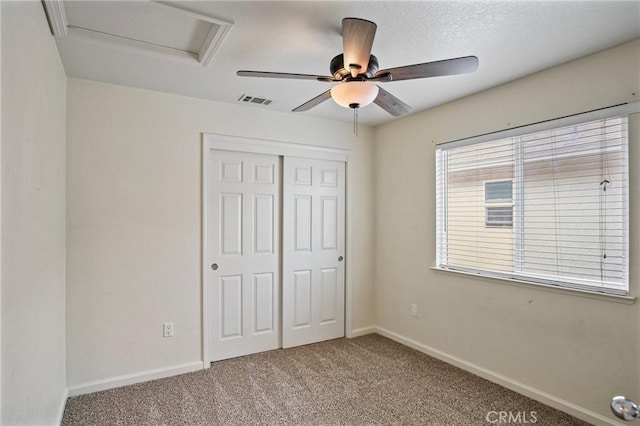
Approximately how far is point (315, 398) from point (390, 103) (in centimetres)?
216

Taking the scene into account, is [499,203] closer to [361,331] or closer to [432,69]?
[432,69]

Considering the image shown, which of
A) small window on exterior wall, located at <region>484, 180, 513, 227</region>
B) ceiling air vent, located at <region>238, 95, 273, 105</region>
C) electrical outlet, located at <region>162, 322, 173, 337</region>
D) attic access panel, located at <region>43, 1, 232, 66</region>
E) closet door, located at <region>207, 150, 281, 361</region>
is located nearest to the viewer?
attic access panel, located at <region>43, 1, 232, 66</region>

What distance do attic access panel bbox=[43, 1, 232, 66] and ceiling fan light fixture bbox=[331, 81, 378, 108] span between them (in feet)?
2.25

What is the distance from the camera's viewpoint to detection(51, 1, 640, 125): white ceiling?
1780 mm

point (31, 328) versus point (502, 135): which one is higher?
point (502, 135)

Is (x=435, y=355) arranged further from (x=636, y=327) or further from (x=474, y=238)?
(x=636, y=327)

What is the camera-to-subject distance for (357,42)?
1.61 m

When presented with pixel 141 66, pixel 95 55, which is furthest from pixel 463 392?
pixel 95 55

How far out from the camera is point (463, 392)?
272cm

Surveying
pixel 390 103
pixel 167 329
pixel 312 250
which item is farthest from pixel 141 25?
pixel 312 250

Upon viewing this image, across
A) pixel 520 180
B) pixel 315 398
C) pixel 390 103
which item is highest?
pixel 390 103

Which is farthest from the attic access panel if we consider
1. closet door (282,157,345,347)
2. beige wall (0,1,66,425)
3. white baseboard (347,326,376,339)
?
white baseboard (347,326,376,339)

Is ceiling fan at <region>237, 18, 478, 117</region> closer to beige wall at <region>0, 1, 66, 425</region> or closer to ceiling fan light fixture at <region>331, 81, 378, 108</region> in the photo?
ceiling fan light fixture at <region>331, 81, 378, 108</region>

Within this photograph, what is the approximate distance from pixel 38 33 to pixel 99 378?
241 centimetres
